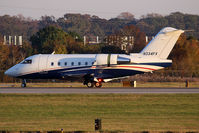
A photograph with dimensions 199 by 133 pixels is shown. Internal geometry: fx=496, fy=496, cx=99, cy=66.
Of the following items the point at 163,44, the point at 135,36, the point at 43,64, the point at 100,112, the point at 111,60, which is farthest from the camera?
the point at 135,36

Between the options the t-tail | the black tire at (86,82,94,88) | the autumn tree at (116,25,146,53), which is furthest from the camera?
the autumn tree at (116,25,146,53)

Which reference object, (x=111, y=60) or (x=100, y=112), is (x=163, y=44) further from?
(x=100, y=112)

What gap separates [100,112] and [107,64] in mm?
17885

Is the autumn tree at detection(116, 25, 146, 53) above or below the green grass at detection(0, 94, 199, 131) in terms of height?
above

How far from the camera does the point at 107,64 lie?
46.5m

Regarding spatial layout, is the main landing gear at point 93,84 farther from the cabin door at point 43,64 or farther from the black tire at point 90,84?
the cabin door at point 43,64

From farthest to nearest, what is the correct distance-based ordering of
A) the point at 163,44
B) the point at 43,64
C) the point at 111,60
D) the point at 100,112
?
the point at 43,64
the point at 163,44
the point at 111,60
the point at 100,112

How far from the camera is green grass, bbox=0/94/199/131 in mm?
23938

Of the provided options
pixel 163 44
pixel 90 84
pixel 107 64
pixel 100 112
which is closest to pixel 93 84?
pixel 90 84

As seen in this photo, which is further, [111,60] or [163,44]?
[163,44]

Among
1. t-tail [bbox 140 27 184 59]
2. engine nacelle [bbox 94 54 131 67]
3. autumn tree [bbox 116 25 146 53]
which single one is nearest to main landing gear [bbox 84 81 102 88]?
engine nacelle [bbox 94 54 131 67]

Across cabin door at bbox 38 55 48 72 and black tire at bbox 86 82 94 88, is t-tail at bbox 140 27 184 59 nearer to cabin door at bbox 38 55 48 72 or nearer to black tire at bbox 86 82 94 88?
black tire at bbox 86 82 94 88

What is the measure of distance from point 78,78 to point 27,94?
380 inches

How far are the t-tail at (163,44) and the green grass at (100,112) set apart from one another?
10501 millimetres
